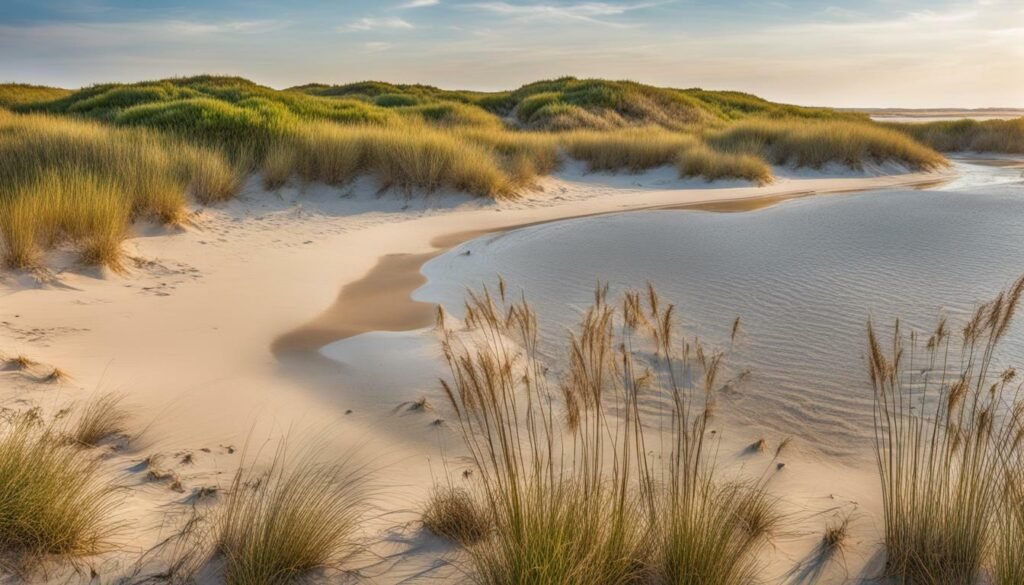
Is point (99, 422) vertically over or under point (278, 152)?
under

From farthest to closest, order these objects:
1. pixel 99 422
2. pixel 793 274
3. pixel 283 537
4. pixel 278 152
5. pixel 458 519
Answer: pixel 278 152, pixel 793 274, pixel 99 422, pixel 458 519, pixel 283 537

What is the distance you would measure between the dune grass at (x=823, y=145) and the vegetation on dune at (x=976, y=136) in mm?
8320

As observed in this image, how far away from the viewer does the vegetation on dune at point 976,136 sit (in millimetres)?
27156

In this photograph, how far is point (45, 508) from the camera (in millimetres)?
2584

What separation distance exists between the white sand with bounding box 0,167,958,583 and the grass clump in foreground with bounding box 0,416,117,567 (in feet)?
0.37

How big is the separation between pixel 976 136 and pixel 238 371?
101 ft

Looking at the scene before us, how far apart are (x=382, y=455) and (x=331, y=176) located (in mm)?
9438

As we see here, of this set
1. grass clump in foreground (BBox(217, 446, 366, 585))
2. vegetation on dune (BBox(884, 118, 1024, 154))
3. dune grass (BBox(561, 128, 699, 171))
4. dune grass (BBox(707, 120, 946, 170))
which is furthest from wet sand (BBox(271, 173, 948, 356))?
Result: vegetation on dune (BBox(884, 118, 1024, 154))

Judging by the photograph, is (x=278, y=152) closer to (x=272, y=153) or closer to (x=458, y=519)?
(x=272, y=153)

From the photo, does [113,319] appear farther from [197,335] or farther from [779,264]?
[779,264]

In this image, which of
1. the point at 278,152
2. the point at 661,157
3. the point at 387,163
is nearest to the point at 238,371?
the point at 278,152

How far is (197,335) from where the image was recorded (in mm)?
5543

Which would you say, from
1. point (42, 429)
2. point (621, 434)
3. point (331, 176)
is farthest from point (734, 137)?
point (42, 429)

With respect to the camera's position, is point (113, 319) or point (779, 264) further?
point (779, 264)
